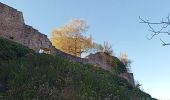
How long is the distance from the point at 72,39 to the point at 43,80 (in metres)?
27.9

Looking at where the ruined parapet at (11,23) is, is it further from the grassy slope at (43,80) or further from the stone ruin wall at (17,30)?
the grassy slope at (43,80)

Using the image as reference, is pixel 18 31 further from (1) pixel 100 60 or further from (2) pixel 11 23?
(1) pixel 100 60

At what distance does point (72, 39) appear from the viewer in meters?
53.1

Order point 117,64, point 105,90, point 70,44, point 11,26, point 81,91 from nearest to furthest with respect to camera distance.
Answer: point 81,91 → point 105,90 → point 11,26 → point 117,64 → point 70,44

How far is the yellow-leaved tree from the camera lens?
52531 mm

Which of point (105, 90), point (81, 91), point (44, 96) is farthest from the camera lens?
point (105, 90)

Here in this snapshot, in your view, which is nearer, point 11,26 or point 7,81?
point 7,81

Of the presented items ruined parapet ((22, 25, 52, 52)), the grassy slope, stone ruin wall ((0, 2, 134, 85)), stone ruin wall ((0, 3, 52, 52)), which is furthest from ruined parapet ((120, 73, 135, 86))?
the grassy slope

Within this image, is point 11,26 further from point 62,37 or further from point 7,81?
point 62,37

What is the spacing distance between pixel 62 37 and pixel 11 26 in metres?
19.1

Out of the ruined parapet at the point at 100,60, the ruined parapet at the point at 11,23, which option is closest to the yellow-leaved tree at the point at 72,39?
the ruined parapet at the point at 100,60

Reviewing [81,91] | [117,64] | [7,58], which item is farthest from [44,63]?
[117,64]

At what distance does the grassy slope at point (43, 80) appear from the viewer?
23.6 m

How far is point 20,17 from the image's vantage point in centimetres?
3559
